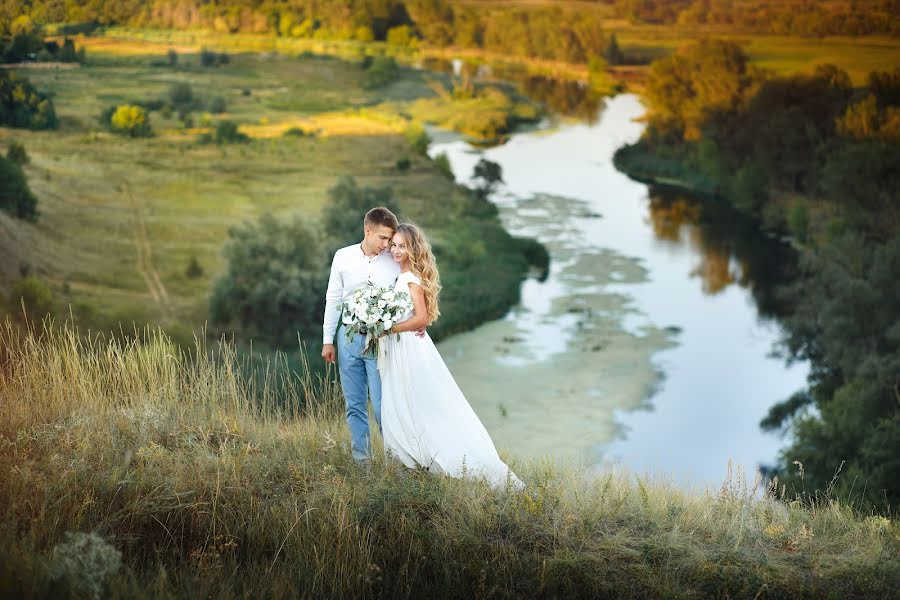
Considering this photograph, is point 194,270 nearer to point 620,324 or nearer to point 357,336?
point 620,324

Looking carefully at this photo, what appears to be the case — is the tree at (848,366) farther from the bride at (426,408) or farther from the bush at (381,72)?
the bush at (381,72)

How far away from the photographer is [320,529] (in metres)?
4.59

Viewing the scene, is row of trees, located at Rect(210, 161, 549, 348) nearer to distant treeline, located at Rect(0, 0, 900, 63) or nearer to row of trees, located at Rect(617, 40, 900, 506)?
distant treeline, located at Rect(0, 0, 900, 63)

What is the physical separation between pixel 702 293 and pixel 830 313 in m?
6.88

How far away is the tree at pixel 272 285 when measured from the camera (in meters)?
26.3

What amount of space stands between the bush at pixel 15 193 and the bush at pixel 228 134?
6.18m

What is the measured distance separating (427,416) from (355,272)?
34.5 inches

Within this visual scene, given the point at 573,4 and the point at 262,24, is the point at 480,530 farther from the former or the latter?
the point at 573,4

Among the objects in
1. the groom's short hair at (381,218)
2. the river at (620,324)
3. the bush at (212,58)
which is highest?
the bush at (212,58)

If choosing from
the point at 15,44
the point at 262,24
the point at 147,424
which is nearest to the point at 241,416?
the point at 147,424

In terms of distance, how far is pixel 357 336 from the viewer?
5.40 m

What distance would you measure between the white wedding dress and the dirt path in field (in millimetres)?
22128

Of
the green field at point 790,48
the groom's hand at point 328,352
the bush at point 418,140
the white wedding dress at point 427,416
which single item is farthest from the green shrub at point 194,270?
the white wedding dress at point 427,416

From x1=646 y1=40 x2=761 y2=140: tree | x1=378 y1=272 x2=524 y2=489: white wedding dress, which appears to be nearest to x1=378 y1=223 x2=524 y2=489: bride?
x1=378 y1=272 x2=524 y2=489: white wedding dress
